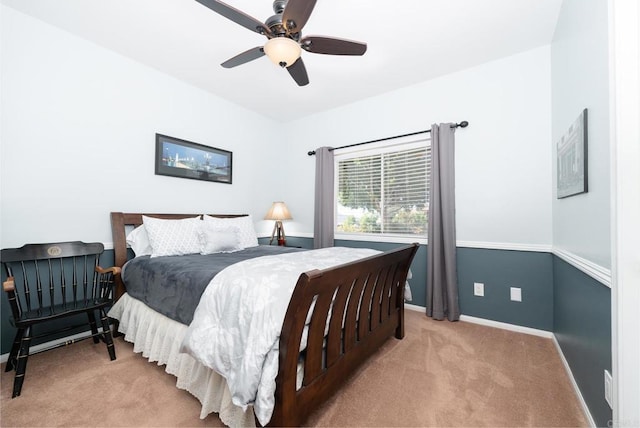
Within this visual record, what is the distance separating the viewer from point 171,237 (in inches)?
101

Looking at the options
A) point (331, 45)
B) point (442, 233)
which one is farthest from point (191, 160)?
point (442, 233)

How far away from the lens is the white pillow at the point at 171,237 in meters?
2.49

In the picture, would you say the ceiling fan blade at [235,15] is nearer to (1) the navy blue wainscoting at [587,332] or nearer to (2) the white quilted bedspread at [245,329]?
(2) the white quilted bedspread at [245,329]

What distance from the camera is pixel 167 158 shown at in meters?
2.99

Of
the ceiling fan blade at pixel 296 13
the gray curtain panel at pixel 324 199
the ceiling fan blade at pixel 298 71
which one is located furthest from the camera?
the gray curtain panel at pixel 324 199

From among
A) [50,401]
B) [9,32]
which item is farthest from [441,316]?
[9,32]

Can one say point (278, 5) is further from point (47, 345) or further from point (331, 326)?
point (47, 345)

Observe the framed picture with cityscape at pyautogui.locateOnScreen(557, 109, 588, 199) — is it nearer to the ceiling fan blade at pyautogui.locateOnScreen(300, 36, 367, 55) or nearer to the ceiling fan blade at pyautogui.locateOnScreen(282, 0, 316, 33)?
the ceiling fan blade at pyautogui.locateOnScreen(300, 36, 367, 55)

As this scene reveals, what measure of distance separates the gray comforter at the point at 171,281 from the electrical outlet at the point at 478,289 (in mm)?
2467

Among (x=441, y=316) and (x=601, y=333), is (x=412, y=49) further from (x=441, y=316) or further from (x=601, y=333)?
(x=441, y=316)

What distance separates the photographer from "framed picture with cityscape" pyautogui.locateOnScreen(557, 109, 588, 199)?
1.51 metres

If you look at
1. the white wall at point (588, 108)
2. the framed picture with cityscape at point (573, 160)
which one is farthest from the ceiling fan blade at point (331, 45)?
the framed picture with cityscape at point (573, 160)

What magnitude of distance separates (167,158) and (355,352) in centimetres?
277

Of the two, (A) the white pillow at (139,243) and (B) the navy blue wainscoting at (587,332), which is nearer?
(B) the navy blue wainscoting at (587,332)
